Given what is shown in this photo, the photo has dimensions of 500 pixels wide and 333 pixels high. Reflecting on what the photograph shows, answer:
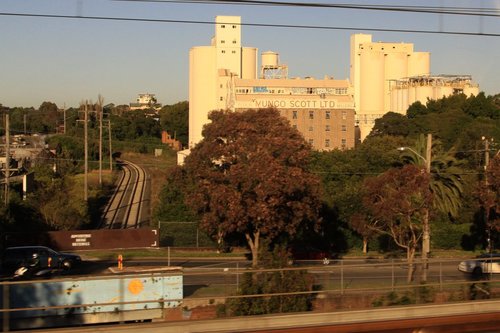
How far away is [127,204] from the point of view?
163 feet

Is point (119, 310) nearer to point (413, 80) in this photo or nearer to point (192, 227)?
point (192, 227)

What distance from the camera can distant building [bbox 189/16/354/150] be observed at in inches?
3034

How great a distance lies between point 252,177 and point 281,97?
50881 mm

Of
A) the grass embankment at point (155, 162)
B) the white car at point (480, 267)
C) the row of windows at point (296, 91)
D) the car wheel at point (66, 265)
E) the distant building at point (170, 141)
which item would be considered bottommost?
the car wheel at point (66, 265)

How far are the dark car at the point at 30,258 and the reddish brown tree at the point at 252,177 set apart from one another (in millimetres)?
5580

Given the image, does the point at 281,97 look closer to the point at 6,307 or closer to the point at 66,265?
the point at 66,265

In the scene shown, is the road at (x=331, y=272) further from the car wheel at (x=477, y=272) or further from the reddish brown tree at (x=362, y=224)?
the reddish brown tree at (x=362, y=224)

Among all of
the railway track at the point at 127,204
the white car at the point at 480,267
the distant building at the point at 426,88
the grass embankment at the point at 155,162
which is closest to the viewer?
the white car at the point at 480,267

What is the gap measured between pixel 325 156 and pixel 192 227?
17506 millimetres

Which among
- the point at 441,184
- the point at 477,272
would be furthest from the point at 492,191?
the point at 477,272

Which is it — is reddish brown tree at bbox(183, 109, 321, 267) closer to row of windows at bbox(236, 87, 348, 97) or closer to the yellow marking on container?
the yellow marking on container

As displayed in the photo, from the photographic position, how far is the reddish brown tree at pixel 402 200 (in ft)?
93.9

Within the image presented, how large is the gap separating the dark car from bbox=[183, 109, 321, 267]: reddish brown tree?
5.58 meters

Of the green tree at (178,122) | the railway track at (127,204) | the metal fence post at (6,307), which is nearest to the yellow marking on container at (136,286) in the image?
the metal fence post at (6,307)
